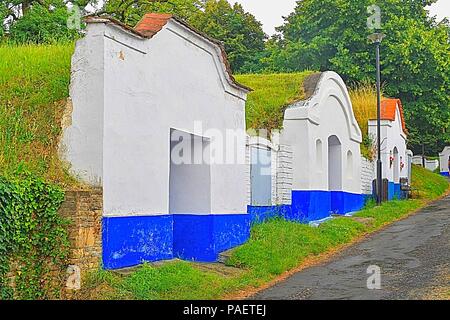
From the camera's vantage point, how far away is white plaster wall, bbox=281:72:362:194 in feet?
55.0

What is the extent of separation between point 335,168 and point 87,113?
1268 centimetres

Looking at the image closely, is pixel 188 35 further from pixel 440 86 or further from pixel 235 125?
pixel 440 86

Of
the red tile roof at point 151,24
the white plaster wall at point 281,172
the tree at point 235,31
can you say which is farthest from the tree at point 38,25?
the tree at point 235,31

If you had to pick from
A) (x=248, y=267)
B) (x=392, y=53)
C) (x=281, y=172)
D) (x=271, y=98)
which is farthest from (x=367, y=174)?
(x=248, y=267)

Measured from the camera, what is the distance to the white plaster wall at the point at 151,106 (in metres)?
8.96

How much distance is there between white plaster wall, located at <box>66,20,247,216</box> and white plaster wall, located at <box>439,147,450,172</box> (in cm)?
3985

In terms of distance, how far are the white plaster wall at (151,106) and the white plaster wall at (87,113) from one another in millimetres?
31

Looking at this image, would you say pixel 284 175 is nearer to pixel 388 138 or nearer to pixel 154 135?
pixel 154 135

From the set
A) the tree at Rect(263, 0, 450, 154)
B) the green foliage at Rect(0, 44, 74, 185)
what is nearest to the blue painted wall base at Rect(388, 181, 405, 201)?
the tree at Rect(263, 0, 450, 154)

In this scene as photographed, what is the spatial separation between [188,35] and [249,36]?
29.6m

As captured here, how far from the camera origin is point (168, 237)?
10.4 m

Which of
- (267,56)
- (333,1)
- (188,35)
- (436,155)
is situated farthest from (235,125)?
(436,155)

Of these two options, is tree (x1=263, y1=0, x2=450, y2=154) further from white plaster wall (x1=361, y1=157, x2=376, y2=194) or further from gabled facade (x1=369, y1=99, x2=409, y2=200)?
white plaster wall (x1=361, y1=157, x2=376, y2=194)
